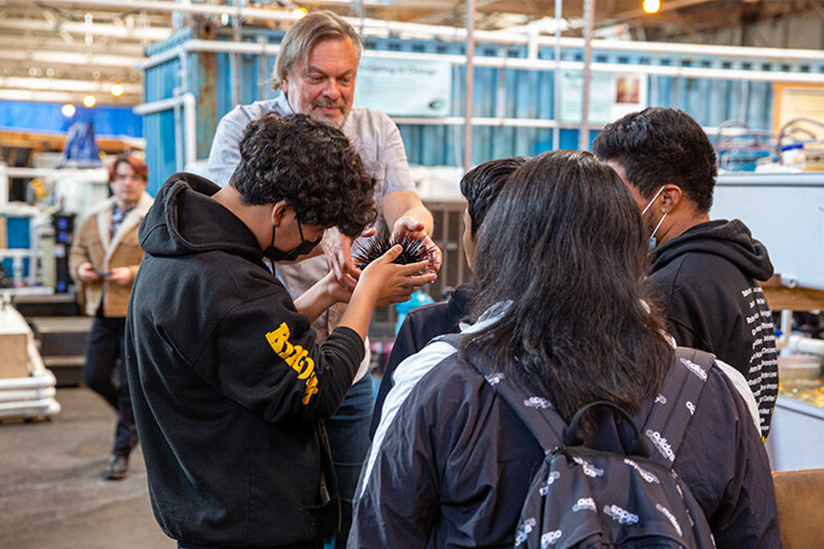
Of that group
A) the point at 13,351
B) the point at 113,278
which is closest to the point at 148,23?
the point at 13,351

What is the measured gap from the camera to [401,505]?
99 centimetres

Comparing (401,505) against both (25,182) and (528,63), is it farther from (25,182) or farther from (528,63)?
(25,182)

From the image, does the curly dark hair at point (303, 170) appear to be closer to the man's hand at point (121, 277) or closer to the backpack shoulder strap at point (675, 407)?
the backpack shoulder strap at point (675, 407)

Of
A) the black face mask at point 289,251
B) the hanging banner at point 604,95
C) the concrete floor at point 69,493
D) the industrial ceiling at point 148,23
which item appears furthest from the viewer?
the industrial ceiling at point 148,23

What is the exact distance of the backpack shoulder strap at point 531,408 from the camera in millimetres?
918

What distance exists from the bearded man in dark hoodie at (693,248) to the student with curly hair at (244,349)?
53cm

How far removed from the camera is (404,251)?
1.59 meters

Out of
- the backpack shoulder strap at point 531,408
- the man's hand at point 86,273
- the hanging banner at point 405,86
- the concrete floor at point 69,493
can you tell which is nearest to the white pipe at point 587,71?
the backpack shoulder strap at point 531,408

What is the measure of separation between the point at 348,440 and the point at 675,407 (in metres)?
0.99

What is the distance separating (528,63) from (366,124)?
4512 mm

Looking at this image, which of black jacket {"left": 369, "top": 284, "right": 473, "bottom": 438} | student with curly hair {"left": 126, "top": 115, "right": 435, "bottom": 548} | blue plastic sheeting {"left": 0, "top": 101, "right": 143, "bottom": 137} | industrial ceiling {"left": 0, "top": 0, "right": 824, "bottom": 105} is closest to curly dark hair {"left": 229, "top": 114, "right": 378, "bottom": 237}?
student with curly hair {"left": 126, "top": 115, "right": 435, "bottom": 548}

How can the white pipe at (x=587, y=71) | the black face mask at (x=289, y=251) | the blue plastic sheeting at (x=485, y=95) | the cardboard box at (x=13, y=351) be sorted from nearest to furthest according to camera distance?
the black face mask at (x=289, y=251), the white pipe at (x=587, y=71), the cardboard box at (x=13, y=351), the blue plastic sheeting at (x=485, y=95)

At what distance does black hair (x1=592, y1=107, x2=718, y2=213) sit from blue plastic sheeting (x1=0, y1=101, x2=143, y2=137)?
17.2 meters

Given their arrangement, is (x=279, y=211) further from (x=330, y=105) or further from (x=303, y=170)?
(x=330, y=105)
